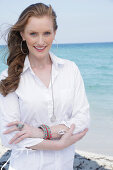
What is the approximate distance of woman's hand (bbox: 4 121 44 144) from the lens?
1947 mm

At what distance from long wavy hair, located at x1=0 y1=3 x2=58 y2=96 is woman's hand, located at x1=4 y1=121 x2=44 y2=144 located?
9.5 inches

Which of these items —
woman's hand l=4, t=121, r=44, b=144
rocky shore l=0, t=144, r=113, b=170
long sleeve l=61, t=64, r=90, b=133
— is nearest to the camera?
woman's hand l=4, t=121, r=44, b=144

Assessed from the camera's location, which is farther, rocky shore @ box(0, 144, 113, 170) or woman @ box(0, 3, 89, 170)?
rocky shore @ box(0, 144, 113, 170)

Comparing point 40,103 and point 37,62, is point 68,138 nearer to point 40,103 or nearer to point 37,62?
point 40,103

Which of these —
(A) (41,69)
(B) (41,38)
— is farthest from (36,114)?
(B) (41,38)

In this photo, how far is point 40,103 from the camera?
2031mm

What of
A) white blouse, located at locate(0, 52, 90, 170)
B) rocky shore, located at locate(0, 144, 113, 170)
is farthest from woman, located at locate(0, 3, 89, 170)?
rocky shore, located at locate(0, 144, 113, 170)

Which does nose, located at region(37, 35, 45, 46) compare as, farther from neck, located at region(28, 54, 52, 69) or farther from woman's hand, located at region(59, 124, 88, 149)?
woman's hand, located at region(59, 124, 88, 149)

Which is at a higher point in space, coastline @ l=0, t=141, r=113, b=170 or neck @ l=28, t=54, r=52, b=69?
neck @ l=28, t=54, r=52, b=69

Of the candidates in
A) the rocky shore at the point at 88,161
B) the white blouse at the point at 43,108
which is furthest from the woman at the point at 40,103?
the rocky shore at the point at 88,161

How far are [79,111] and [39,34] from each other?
0.63 m

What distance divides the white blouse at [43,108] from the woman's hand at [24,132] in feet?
0.11

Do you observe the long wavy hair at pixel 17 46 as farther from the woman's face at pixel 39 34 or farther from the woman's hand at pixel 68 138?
the woman's hand at pixel 68 138

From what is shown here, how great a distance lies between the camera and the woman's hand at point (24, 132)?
195 cm
